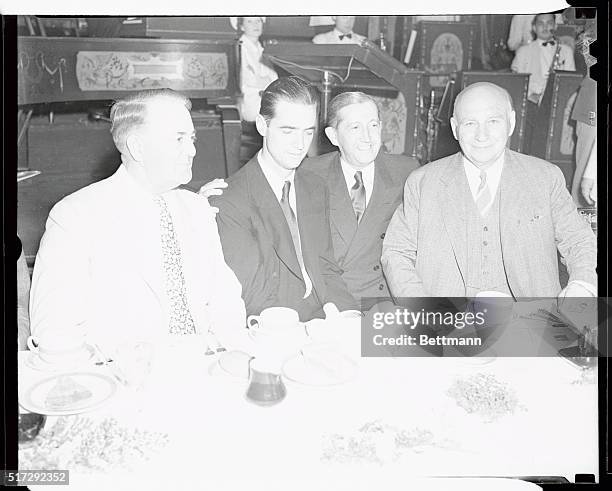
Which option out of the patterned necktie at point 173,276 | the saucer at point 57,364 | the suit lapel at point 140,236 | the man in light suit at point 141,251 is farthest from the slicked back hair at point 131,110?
the saucer at point 57,364

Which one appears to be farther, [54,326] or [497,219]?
[497,219]

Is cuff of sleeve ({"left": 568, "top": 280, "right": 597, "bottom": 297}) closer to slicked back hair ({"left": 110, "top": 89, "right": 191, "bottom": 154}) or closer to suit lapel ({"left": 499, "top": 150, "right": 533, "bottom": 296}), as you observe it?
suit lapel ({"left": 499, "top": 150, "right": 533, "bottom": 296})

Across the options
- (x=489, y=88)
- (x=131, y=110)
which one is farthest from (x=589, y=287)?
(x=131, y=110)

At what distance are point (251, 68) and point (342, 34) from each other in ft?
0.92

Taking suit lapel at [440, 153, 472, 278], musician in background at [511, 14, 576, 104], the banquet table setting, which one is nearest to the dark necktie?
the banquet table setting

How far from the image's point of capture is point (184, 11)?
6.47 ft

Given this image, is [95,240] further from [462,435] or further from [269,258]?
[462,435]

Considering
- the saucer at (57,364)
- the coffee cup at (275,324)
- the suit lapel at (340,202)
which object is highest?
the suit lapel at (340,202)

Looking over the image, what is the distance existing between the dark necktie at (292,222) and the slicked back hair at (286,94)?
209mm

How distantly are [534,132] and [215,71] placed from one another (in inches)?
37.3

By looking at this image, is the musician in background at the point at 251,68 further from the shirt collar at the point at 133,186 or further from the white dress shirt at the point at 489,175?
the white dress shirt at the point at 489,175

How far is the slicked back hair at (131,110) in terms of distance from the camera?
1.93 meters

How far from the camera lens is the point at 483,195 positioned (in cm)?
203
